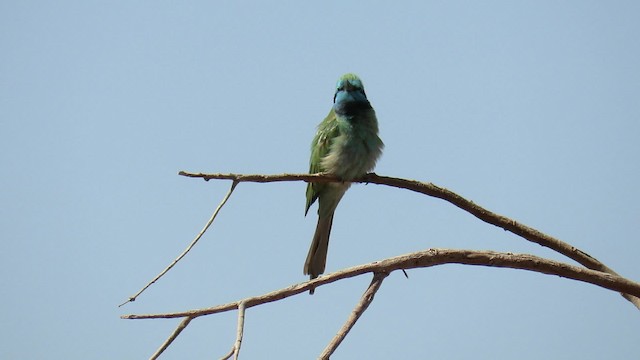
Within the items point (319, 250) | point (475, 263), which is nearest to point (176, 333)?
point (475, 263)

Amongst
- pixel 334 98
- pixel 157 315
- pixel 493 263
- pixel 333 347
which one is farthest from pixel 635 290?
pixel 334 98

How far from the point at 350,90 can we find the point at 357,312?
3357 millimetres

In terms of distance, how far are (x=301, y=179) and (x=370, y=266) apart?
77cm

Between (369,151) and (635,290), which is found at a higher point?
(369,151)

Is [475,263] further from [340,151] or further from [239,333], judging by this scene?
[340,151]

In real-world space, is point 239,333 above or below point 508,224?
below

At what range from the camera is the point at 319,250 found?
6.14 metres

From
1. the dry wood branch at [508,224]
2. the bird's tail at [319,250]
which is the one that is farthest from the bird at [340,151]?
the dry wood branch at [508,224]

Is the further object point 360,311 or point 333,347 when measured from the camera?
point 360,311

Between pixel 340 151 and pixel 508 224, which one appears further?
pixel 340 151

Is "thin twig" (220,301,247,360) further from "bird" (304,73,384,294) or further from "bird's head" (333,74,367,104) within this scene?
"bird's head" (333,74,367,104)

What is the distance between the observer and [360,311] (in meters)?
3.63

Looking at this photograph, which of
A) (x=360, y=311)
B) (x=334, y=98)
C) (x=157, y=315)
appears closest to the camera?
(x=157, y=315)

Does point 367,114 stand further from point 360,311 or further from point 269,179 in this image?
point 360,311
